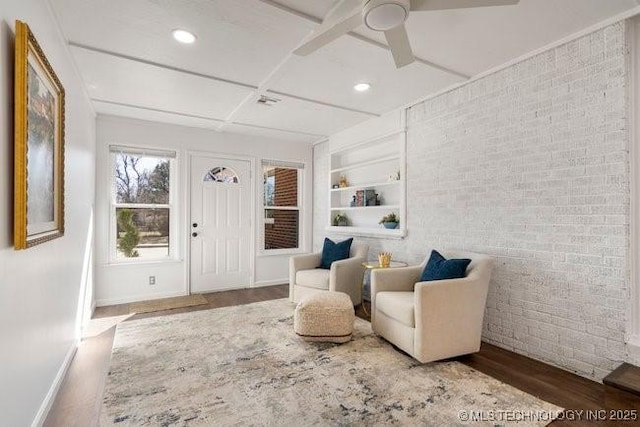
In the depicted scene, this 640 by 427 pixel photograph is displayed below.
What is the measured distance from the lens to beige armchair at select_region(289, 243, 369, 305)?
3.72 m

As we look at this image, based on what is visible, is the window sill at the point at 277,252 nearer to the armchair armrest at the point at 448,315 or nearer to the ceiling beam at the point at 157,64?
the ceiling beam at the point at 157,64

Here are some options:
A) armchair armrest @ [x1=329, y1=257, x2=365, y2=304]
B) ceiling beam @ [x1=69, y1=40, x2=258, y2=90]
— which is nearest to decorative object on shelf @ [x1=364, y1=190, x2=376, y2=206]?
armchair armrest @ [x1=329, y1=257, x2=365, y2=304]

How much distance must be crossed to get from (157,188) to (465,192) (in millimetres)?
3998

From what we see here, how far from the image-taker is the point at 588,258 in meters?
2.36

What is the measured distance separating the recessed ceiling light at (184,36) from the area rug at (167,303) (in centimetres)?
302

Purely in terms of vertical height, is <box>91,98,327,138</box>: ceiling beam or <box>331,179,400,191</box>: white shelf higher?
<box>91,98,327,138</box>: ceiling beam

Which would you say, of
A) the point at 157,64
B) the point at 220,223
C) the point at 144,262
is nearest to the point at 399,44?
the point at 157,64

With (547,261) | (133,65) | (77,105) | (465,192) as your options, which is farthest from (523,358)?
(77,105)

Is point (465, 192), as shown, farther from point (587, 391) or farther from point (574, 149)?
point (587, 391)

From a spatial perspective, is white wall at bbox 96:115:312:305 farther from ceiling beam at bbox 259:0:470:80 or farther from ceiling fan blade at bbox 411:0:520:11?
ceiling fan blade at bbox 411:0:520:11

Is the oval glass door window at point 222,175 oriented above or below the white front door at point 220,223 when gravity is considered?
above

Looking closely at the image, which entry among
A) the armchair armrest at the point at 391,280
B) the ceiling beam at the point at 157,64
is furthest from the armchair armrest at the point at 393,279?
the ceiling beam at the point at 157,64

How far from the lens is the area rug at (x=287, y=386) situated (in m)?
1.90

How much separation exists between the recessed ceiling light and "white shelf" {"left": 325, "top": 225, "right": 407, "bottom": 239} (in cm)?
287
